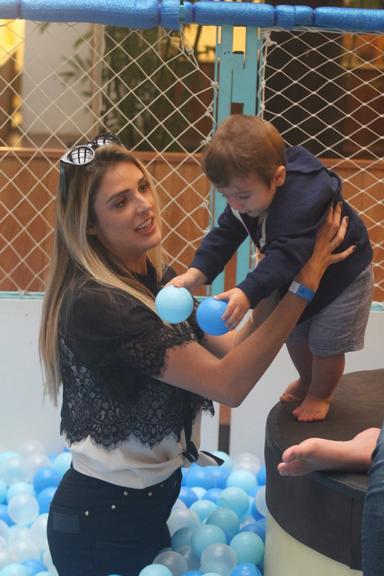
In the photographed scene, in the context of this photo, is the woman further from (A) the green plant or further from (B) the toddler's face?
(A) the green plant

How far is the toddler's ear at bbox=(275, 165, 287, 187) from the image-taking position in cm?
165

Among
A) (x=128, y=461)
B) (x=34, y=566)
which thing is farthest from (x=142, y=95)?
(x=128, y=461)

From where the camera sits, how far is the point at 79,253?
1876 mm

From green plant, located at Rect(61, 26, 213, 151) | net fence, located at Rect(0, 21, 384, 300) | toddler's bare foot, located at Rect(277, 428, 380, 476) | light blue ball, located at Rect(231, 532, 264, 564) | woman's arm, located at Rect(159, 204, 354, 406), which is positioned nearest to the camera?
toddler's bare foot, located at Rect(277, 428, 380, 476)

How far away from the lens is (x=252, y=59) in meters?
2.75

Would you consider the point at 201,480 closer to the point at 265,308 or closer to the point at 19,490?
the point at 19,490

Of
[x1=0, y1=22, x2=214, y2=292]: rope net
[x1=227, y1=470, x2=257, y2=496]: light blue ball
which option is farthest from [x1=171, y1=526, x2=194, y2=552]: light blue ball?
[x1=0, y1=22, x2=214, y2=292]: rope net

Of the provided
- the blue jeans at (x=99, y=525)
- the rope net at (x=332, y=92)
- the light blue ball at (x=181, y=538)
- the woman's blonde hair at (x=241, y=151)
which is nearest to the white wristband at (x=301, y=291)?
the woman's blonde hair at (x=241, y=151)

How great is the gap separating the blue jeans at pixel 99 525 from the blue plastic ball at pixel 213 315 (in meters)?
0.55

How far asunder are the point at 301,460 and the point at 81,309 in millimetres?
519

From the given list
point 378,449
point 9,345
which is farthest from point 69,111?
point 378,449

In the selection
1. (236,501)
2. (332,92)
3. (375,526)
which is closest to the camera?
(375,526)

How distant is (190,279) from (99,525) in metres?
0.56

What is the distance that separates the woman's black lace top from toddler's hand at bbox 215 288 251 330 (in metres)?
0.29
